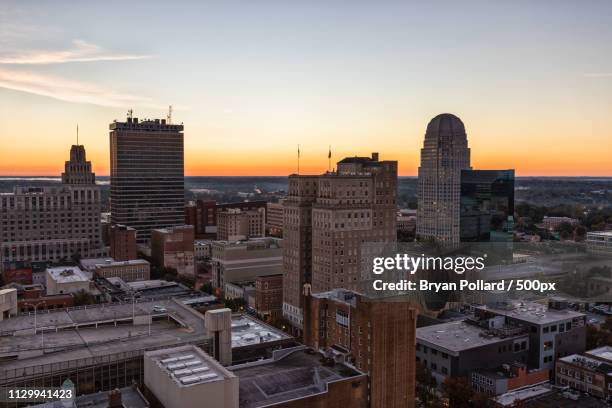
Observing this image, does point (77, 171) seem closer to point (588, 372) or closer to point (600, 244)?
point (600, 244)

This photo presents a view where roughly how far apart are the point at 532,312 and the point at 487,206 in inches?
3987

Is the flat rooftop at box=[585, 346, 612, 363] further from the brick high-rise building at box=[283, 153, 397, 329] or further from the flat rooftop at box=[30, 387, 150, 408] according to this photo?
the flat rooftop at box=[30, 387, 150, 408]

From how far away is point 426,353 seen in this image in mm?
60625

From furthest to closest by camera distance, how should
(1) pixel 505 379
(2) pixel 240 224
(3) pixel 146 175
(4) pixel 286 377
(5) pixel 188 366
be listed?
(2) pixel 240 224 → (3) pixel 146 175 → (1) pixel 505 379 → (4) pixel 286 377 → (5) pixel 188 366

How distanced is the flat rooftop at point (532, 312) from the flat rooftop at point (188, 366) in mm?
41035

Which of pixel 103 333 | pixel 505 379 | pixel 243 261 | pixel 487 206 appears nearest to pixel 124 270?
pixel 243 261

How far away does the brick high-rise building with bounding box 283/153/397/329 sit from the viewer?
82.5 metres

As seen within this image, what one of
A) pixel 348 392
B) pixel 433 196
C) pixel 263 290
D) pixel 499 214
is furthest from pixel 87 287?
pixel 433 196

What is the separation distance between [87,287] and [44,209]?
61378 mm

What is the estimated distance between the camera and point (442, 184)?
188 m

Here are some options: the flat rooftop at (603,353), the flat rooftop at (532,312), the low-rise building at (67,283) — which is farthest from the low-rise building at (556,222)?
the low-rise building at (67,283)

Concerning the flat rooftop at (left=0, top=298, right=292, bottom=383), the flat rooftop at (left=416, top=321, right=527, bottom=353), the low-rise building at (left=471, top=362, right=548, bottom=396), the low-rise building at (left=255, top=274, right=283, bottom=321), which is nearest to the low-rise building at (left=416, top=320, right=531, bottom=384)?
the flat rooftop at (left=416, top=321, right=527, bottom=353)

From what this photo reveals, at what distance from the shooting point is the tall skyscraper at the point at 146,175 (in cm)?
16088

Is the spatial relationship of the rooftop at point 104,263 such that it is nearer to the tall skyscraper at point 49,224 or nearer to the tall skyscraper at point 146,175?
the tall skyscraper at point 49,224
